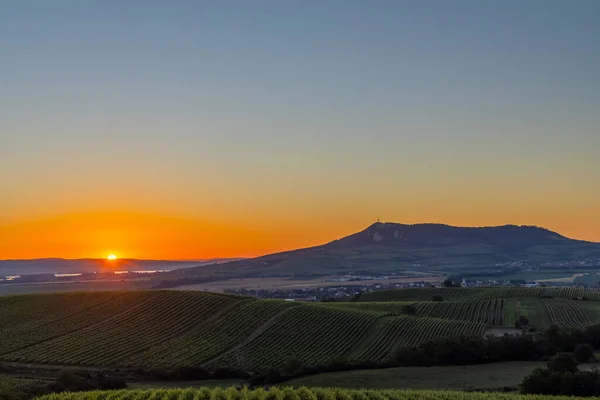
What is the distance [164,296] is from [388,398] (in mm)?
89676

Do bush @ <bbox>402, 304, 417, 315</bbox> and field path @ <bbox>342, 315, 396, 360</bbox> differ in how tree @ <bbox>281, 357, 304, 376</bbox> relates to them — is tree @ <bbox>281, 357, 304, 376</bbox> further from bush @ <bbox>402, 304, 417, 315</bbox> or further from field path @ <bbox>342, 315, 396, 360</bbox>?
bush @ <bbox>402, 304, 417, 315</bbox>

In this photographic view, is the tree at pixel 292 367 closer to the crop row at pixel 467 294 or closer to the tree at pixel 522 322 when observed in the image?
the tree at pixel 522 322

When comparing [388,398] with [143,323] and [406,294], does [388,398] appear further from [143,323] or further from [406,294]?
[406,294]

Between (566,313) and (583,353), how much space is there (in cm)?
5056

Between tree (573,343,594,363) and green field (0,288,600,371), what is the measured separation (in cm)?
2240

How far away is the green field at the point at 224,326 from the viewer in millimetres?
86125

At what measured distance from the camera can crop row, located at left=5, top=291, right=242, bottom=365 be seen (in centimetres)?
8419

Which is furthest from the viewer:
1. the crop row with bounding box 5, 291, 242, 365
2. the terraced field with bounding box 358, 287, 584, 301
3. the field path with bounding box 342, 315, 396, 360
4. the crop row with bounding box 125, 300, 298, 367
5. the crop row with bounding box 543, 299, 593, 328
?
the terraced field with bounding box 358, 287, 584, 301

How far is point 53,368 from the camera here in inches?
3056

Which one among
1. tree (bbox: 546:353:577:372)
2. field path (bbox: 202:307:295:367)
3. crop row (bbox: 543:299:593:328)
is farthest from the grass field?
crop row (bbox: 543:299:593:328)

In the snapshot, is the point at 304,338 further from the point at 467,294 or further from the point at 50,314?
the point at 467,294

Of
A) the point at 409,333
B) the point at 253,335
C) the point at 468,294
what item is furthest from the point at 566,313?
the point at 253,335

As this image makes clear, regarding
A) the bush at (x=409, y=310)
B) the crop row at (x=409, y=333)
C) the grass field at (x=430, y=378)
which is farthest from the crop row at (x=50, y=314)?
the bush at (x=409, y=310)

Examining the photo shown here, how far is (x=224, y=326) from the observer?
10475cm
